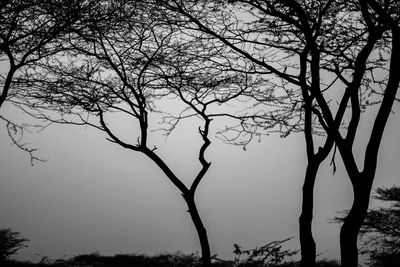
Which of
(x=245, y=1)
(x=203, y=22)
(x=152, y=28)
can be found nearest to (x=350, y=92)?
(x=245, y=1)

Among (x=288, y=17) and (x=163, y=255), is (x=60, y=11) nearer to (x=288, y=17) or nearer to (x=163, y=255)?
(x=288, y=17)

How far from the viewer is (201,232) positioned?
10359 mm

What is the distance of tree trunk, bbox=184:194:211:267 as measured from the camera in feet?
33.1

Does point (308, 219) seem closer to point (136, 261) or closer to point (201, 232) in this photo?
point (201, 232)

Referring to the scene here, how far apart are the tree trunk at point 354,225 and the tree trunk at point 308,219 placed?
1.13 m

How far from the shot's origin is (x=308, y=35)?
24.1 ft

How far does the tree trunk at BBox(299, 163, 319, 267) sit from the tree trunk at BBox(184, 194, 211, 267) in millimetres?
3417

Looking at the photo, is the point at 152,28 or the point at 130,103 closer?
the point at 152,28

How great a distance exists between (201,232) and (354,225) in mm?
4982

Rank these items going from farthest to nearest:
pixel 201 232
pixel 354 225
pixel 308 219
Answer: pixel 201 232 → pixel 308 219 → pixel 354 225

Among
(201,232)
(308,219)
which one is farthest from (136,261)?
(308,219)

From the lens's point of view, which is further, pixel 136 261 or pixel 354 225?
pixel 136 261

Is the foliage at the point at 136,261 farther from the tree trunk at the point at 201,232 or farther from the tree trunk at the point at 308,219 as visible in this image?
the tree trunk at the point at 308,219

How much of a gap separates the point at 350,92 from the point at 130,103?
6140 mm
